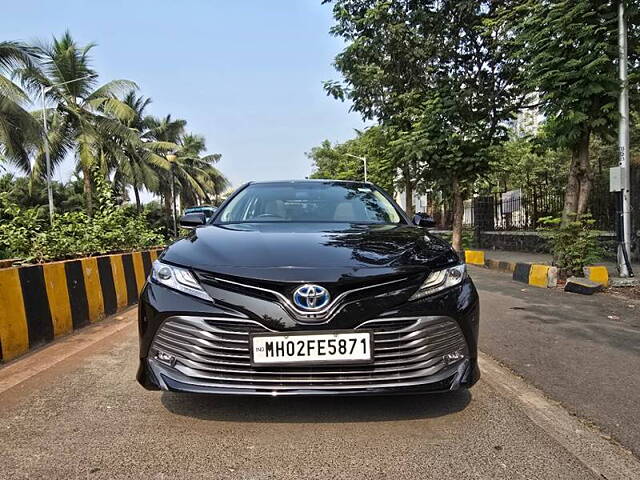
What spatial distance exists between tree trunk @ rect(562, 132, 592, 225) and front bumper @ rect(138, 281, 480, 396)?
7212mm

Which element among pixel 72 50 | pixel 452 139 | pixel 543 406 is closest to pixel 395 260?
pixel 543 406

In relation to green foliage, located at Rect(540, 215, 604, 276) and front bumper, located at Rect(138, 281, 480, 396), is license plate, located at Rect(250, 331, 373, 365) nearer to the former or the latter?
front bumper, located at Rect(138, 281, 480, 396)

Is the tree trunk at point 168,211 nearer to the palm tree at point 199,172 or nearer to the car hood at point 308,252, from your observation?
the palm tree at point 199,172

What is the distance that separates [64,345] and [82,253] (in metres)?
2.36

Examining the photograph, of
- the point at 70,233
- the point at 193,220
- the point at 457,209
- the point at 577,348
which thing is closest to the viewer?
the point at 193,220

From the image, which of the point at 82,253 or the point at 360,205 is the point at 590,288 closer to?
the point at 360,205

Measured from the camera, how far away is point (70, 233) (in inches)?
284

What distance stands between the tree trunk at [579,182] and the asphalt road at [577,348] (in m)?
2.16

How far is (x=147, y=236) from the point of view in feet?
31.1

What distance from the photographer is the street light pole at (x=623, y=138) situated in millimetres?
7961

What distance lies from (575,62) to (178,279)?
24.2 feet

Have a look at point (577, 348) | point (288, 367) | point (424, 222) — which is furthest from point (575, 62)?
point (288, 367)

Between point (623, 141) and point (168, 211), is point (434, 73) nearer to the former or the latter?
point (623, 141)

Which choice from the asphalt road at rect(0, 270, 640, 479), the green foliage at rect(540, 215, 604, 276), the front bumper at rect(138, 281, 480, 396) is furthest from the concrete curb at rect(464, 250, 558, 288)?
the front bumper at rect(138, 281, 480, 396)
